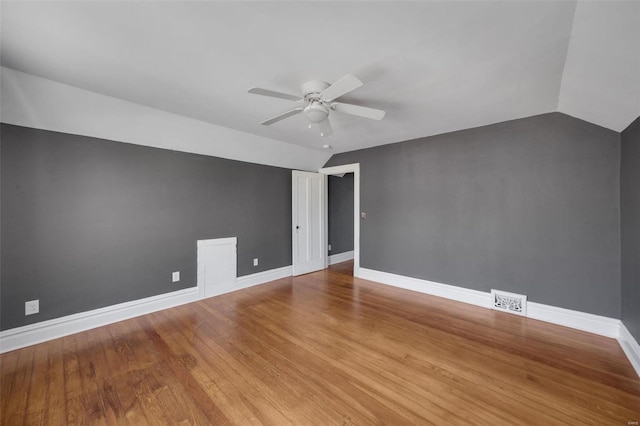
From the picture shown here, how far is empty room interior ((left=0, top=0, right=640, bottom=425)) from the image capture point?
156 centimetres

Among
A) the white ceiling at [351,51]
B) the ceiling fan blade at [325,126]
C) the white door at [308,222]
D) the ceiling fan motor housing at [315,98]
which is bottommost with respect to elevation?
the white door at [308,222]

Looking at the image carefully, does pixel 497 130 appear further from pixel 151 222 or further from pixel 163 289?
pixel 163 289

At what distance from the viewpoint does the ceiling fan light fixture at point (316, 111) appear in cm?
218

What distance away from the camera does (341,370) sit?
200 centimetres

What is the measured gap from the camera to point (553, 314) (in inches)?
110

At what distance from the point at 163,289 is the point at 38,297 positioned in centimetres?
111

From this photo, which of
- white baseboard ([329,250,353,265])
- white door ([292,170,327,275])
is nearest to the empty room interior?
white door ([292,170,327,275])

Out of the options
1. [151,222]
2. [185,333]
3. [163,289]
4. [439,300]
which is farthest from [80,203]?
[439,300]

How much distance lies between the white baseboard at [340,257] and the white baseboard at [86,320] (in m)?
3.12

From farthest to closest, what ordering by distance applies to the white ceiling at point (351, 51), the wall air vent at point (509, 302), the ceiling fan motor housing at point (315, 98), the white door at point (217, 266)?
the white door at point (217, 266) < the wall air vent at point (509, 302) < the ceiling fan motor housing at point (315, 98) < the white ceiling at point (351, 51)

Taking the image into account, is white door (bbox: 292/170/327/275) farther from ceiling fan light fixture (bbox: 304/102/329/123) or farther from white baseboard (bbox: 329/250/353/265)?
ceiling fan light fixture (bbox: 304/102/329/123)

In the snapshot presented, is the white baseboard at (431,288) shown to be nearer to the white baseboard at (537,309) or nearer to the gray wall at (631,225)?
the white baseboard at (537,309)

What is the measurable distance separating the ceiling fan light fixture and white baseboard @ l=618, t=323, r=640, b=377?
3315 mm

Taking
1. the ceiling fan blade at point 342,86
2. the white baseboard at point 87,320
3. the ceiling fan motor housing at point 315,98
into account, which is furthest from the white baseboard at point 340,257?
the ceiling fan blade at point 342,86
